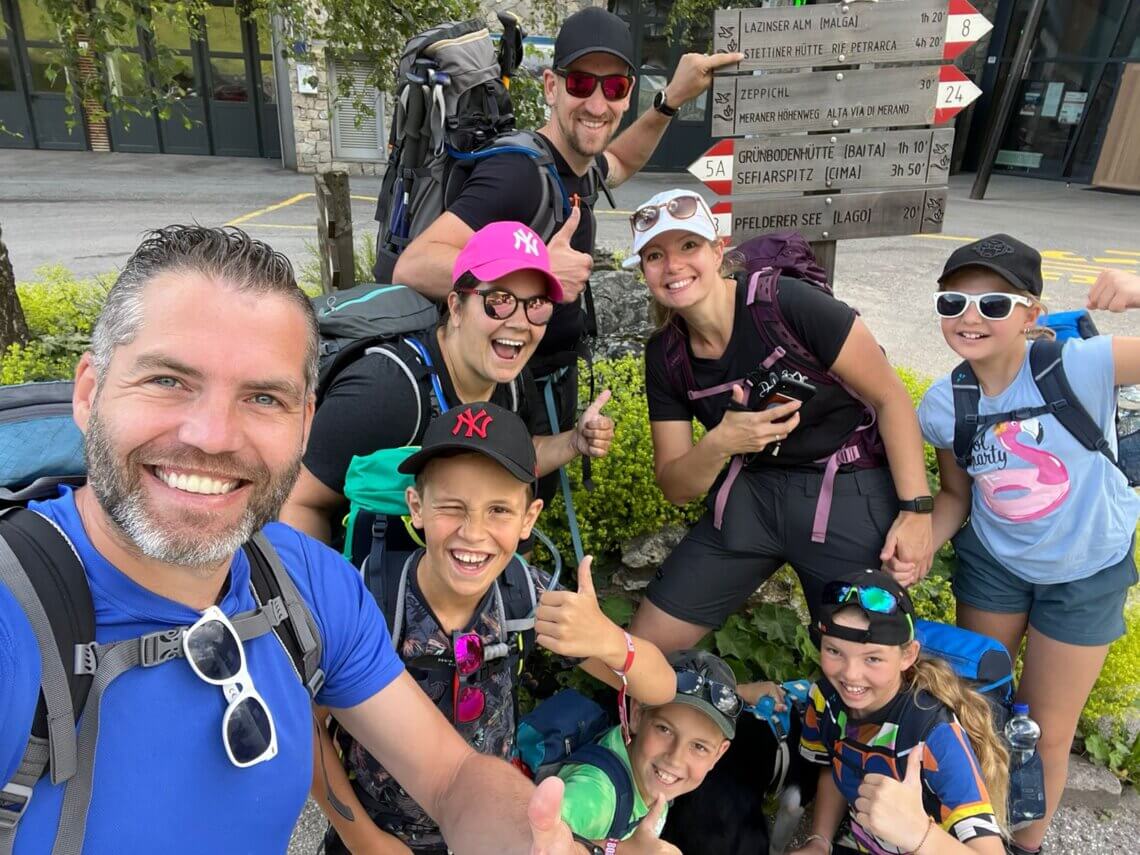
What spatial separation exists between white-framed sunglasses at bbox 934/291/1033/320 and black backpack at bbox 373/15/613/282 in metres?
1.29

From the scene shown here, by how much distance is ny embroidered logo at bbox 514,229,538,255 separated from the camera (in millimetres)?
2146

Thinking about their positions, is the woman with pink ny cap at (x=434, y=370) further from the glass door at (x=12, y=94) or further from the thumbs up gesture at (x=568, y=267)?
the glass door at (x=12, y=94)

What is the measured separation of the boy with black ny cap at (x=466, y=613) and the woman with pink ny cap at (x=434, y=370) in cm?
18

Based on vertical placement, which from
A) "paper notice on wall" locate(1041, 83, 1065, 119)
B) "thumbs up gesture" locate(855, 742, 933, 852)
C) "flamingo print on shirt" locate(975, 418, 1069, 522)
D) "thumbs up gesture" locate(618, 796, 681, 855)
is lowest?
"thumbs up gesture" locate(618, 796, 681, 855)

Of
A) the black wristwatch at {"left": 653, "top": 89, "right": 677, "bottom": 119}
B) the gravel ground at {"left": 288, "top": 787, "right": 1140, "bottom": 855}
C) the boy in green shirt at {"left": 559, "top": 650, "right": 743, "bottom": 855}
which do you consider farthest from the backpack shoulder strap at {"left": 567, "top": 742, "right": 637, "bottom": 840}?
the black wristwatch at {"left": 653, "top": 89, "right": 677, "bottom": 119}

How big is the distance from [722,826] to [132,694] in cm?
195

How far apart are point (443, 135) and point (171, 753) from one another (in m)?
2.30

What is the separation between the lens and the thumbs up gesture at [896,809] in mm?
1986

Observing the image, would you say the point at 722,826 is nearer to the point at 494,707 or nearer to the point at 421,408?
the point at 494,707

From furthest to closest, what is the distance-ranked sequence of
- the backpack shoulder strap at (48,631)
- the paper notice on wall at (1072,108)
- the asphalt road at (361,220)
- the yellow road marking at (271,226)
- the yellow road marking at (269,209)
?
the paper notice on wall at (1072,108) < the yellow road marking at (269,209) < the yellow road marking at (271,226) < the asphalt road at (361,220) < the backpack shoulder strap at (48,631)

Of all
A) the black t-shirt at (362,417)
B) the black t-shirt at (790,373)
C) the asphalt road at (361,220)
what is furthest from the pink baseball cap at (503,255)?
the asphalt road at (361,220)

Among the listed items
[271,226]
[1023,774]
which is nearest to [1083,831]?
[1023,774]

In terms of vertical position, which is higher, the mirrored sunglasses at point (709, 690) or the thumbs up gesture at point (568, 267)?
the thumbs up gesture at point (568, 267)

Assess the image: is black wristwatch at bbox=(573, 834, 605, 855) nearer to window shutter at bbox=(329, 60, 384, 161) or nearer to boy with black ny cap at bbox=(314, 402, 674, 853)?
boy with black ny cap at bbox=(314, 402, 674, 853)
